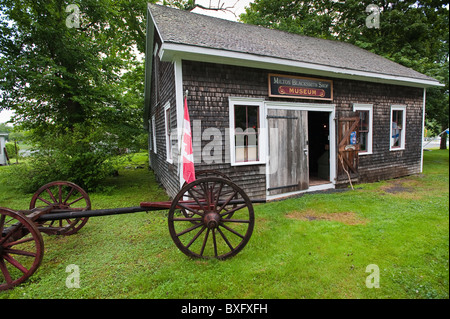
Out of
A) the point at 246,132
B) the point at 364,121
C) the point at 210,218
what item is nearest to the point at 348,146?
the point at 364,121

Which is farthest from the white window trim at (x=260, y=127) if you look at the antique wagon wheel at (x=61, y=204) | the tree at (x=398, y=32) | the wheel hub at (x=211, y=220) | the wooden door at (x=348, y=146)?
the tree at (x=398, y=32)

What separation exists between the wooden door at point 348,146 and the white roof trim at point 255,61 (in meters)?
1.32

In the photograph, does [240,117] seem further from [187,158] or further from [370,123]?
[370,123]

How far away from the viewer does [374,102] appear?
7832 millimetres

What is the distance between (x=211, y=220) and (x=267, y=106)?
377 centimetres

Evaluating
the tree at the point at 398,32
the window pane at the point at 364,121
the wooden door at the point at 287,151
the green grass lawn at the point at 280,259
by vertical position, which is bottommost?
the green grass lawn at the point at 280,259

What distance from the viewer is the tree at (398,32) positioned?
11.0m

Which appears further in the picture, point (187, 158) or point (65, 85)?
point (65, 85)

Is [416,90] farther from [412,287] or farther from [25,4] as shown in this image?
[25,4]

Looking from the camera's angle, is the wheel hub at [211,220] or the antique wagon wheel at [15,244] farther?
the wheel hub at [211,220]

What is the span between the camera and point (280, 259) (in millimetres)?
3092

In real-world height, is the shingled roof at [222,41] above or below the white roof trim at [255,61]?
above

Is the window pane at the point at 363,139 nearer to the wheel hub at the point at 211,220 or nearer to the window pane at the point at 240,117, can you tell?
the window pane at the point at 240,117

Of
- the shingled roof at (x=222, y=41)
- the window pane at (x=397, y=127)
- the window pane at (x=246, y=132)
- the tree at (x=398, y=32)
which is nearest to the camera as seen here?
the shingled roof at (x=222, y=41)
